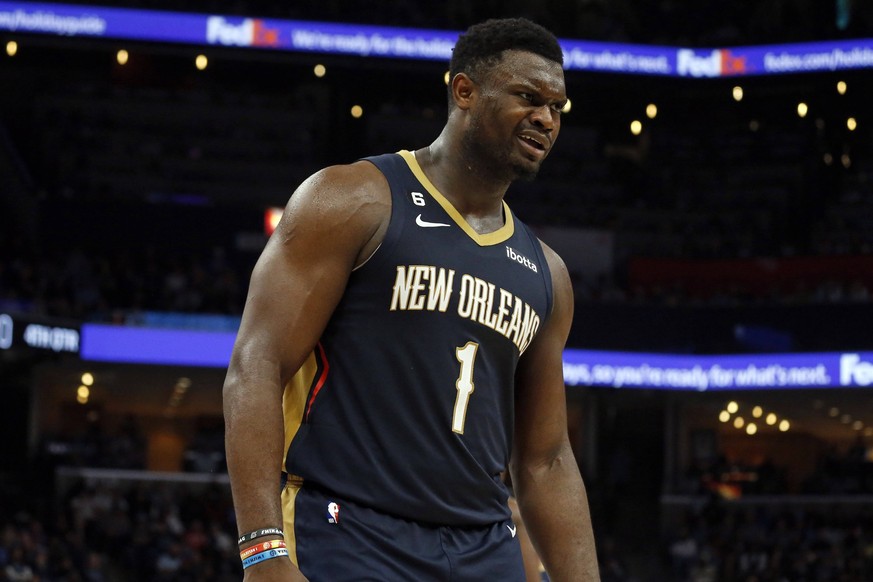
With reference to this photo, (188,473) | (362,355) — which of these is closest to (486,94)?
(362,355)

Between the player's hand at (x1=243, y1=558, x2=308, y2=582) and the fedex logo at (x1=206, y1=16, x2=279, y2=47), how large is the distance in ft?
85.2

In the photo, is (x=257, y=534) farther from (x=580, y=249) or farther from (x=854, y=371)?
(x=580, y=249)

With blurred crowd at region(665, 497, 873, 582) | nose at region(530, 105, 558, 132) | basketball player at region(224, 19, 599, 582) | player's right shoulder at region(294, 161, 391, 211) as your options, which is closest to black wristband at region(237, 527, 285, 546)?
basketball player at region(224, 19, 599, 582)

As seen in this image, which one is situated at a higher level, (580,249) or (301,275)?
→ (301,275)

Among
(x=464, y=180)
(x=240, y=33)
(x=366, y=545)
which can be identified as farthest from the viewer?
(x=240, y=33)

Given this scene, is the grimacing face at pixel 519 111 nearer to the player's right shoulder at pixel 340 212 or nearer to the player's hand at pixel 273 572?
the player's right shoulder at pixel 340 212

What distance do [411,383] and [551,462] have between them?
638 millimetres

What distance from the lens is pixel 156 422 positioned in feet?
98.7

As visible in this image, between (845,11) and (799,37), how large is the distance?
1.26 metres

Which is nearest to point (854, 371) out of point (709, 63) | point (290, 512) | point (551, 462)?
point (709, 63)

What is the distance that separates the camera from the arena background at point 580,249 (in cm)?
2311

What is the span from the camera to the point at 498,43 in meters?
3.47

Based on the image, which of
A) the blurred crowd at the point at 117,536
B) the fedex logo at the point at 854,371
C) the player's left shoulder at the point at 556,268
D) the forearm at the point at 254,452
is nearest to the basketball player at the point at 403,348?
the forearm at the point at 254,452

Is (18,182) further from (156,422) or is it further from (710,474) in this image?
(710,474)
